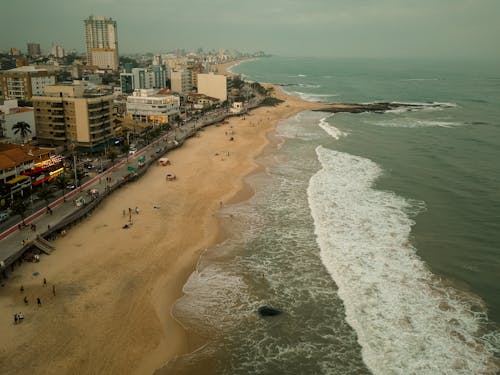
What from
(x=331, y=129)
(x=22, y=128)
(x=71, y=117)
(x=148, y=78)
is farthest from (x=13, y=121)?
(x=148, y=78)

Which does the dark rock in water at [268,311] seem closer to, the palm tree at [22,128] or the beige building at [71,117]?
the beige building at [71,117]

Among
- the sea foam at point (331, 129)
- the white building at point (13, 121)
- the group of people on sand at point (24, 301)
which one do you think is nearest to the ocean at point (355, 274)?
the group of people on sand at point (24, 301)

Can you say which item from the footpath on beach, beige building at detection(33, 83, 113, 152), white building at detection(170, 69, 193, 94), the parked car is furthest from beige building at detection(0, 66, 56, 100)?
the parked car

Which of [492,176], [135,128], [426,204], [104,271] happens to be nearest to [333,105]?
[135,128]

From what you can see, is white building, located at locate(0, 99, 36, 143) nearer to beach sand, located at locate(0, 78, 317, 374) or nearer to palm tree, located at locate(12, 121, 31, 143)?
palm tree, located at locate(12, 121, 31, 143)

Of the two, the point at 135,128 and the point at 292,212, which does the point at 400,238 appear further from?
the point at 135,128

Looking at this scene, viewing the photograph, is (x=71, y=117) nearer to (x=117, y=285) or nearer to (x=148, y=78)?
(x=117, y=285)
